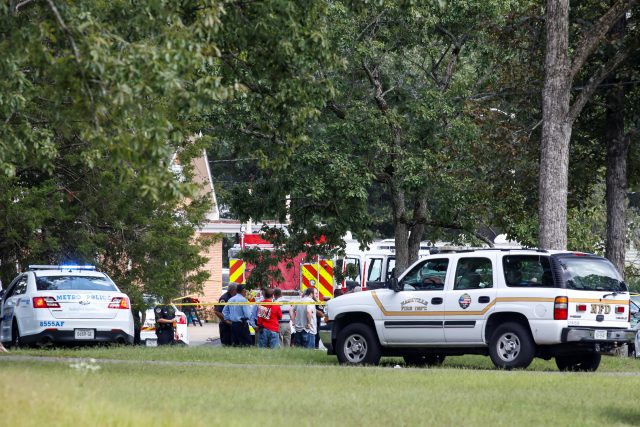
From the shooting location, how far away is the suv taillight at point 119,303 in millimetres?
22859

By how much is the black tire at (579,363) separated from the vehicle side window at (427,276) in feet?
7.41

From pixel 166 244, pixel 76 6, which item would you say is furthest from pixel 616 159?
pixel 76 6

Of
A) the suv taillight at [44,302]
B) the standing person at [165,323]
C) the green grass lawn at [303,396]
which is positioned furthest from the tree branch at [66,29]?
the standing person at [165,323]

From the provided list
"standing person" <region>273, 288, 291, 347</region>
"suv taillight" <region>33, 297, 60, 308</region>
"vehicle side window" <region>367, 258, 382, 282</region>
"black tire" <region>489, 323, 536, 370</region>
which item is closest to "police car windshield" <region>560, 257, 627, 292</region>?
"black tire" <region>489, 323, 536, 370</region>

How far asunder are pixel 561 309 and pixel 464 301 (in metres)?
1.63

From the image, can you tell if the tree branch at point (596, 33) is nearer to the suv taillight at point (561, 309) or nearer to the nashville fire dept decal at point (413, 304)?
the nashville fire dept decal at point (413, 304)

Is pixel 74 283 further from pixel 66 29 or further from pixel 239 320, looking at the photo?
pixel 66 29

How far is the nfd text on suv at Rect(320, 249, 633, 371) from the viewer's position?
60.2ft

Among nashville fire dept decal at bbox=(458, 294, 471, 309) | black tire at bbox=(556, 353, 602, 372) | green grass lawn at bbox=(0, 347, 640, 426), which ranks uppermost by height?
nashville fire dept decal at bbox=(458, 294, 471, 309)

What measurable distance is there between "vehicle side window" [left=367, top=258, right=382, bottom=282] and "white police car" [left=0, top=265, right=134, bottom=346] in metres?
15.2

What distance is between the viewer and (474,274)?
19375 millimetres

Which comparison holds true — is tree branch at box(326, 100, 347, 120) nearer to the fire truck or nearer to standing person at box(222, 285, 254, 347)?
the fire truck

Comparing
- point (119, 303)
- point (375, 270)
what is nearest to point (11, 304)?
point (119, 303)

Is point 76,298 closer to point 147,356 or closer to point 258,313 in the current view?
point 147,356
